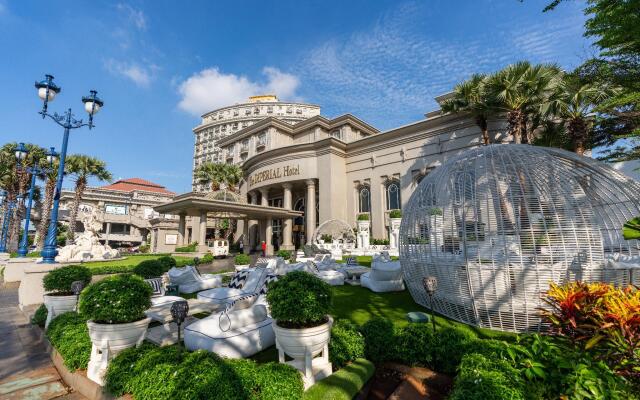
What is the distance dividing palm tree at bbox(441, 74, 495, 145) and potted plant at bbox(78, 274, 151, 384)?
22.3 m

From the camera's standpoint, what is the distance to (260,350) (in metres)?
5.08

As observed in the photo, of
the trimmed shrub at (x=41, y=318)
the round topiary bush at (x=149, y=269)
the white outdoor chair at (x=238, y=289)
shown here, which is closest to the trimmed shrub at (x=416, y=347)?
the white outdoor chair at (x=238, y=289)

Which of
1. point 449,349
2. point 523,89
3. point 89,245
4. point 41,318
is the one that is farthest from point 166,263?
point 523,89

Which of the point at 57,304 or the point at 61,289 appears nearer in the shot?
the point at 57,304

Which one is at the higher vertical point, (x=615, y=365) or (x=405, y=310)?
(x=615, y=365)

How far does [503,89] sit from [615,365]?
19.7 metres

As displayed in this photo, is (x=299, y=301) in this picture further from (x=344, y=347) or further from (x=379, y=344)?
(x=379, y=344)

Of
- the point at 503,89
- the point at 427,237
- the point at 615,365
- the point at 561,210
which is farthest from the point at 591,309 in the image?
the point at 503,89

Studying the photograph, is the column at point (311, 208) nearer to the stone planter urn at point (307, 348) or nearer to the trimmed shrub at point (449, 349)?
the trimmed shrub at point (449, 349)

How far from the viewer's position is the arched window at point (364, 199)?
104 feet

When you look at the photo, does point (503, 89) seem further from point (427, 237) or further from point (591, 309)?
point (591, 309)

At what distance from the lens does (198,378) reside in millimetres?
3105

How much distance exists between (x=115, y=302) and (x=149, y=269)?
7.20 metres

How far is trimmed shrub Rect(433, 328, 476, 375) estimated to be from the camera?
4.02 meters
